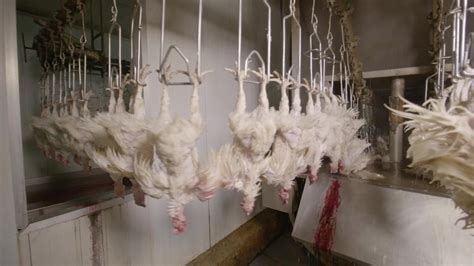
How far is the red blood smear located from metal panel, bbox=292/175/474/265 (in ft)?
0.08

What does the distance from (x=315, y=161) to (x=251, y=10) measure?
1448 millimetres

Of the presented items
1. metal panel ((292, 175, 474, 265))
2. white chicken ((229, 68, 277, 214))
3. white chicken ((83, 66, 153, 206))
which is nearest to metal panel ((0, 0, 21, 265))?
white chicken ((83, 66, 153, 206))

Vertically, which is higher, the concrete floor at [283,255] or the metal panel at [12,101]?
the metal panel at [12,101]

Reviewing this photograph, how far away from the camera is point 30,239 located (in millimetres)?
844

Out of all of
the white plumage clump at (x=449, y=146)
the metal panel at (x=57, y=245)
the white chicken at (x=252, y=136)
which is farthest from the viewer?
the metal panel at (x=57, y=245)

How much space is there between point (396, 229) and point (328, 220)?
0.28m

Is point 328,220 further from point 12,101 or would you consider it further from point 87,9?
point 87,9

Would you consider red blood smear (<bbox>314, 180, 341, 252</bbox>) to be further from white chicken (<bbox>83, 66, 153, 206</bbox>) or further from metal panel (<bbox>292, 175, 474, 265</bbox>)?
white chicken (<bbox>83, 66, 153, 206</bbox>)

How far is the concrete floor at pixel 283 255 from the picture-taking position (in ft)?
6.02

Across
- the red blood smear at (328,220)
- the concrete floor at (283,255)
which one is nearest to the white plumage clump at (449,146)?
the red blood smear at (328,220)

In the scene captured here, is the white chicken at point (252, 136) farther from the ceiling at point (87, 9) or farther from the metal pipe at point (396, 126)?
the metal pipe at point (396, 126)

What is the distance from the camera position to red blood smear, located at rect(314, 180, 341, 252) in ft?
3.93

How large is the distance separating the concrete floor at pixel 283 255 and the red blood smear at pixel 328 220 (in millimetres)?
570

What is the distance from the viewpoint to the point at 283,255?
6.38 feet
